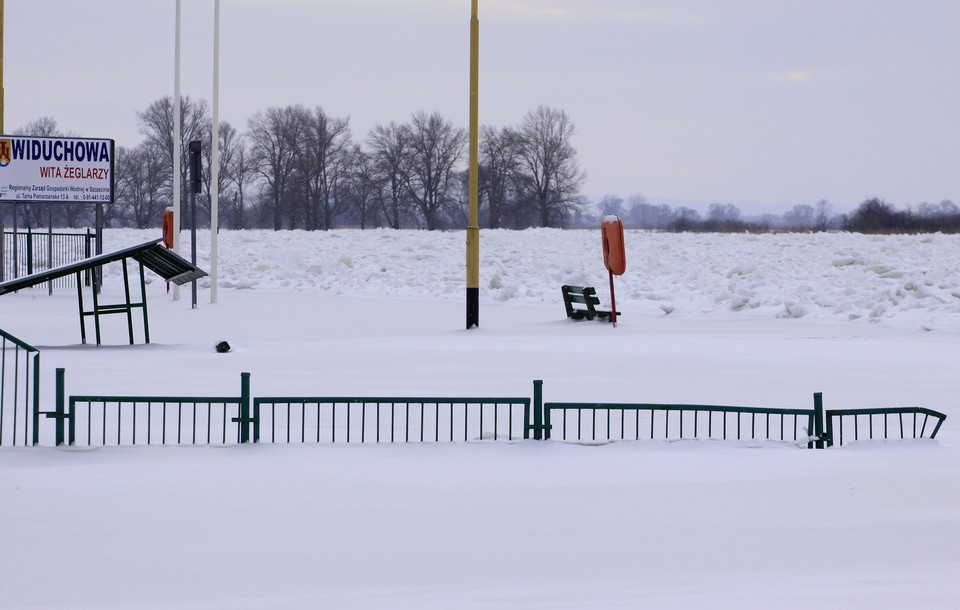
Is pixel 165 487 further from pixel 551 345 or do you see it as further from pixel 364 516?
pixel 551 345

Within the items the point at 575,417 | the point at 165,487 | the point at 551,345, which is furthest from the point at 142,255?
the point at 165,487

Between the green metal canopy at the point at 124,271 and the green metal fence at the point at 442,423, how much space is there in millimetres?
4949

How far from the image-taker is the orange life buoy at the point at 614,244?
71.7ft

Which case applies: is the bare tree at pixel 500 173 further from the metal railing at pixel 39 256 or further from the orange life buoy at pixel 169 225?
the orange life buoy at pixel 169 225

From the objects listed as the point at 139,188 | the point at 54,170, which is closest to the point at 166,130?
the point at 139,188

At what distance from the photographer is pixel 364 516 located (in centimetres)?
676

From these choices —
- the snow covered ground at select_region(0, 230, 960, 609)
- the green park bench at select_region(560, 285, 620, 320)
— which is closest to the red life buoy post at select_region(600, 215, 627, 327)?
the green park bench at select_region(560, 285, 620, 320)

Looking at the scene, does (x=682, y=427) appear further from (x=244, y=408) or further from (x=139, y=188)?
(x=139, y=188)

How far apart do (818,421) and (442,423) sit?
3459mm

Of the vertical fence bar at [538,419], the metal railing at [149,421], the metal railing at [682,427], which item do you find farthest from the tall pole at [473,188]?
the vertical fence bar at [538,419]

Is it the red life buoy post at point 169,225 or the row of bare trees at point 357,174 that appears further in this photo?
the row of bare trees at point 357,174

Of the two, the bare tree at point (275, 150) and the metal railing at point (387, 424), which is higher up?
the bare tree at point (275, 150)

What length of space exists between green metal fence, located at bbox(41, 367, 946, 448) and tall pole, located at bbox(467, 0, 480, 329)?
28.3ft

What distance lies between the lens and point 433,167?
95.1 meters
